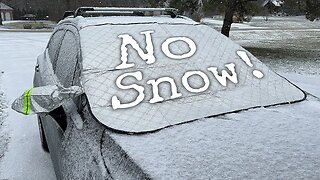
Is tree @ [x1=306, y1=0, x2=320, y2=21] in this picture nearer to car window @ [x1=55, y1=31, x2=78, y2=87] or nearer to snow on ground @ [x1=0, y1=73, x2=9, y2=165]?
snow on ground @ [x1=0, y1=73, x2=9, y2=165]

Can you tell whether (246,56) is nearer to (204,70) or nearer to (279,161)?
(204,70)

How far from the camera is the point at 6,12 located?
139ft

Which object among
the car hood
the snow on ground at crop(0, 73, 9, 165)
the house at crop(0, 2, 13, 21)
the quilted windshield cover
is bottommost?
the house at crop(0, 2, 13, 21)

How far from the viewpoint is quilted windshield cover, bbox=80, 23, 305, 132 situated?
6.45 ft

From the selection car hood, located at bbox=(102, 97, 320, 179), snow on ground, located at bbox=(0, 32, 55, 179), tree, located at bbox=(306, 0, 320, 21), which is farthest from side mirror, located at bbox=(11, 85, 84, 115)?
tree, located at bbox=(306, 0, 320, 21)

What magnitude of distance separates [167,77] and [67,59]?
829 millimetres

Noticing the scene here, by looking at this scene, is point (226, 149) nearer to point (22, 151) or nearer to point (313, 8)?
point (22, 151)

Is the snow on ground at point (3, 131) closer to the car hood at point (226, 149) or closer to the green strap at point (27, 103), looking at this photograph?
the green strap at point (27, 103)

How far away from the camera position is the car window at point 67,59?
2361mm

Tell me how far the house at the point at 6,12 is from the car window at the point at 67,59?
144 feet

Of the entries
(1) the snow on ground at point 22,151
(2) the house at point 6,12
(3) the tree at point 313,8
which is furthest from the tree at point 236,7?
(2) the house at point 6,12

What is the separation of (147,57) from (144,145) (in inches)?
35.6

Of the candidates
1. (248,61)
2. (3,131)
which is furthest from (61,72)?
(3,131)

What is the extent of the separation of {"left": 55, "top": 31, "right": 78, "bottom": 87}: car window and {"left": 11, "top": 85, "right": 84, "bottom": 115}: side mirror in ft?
1.00
